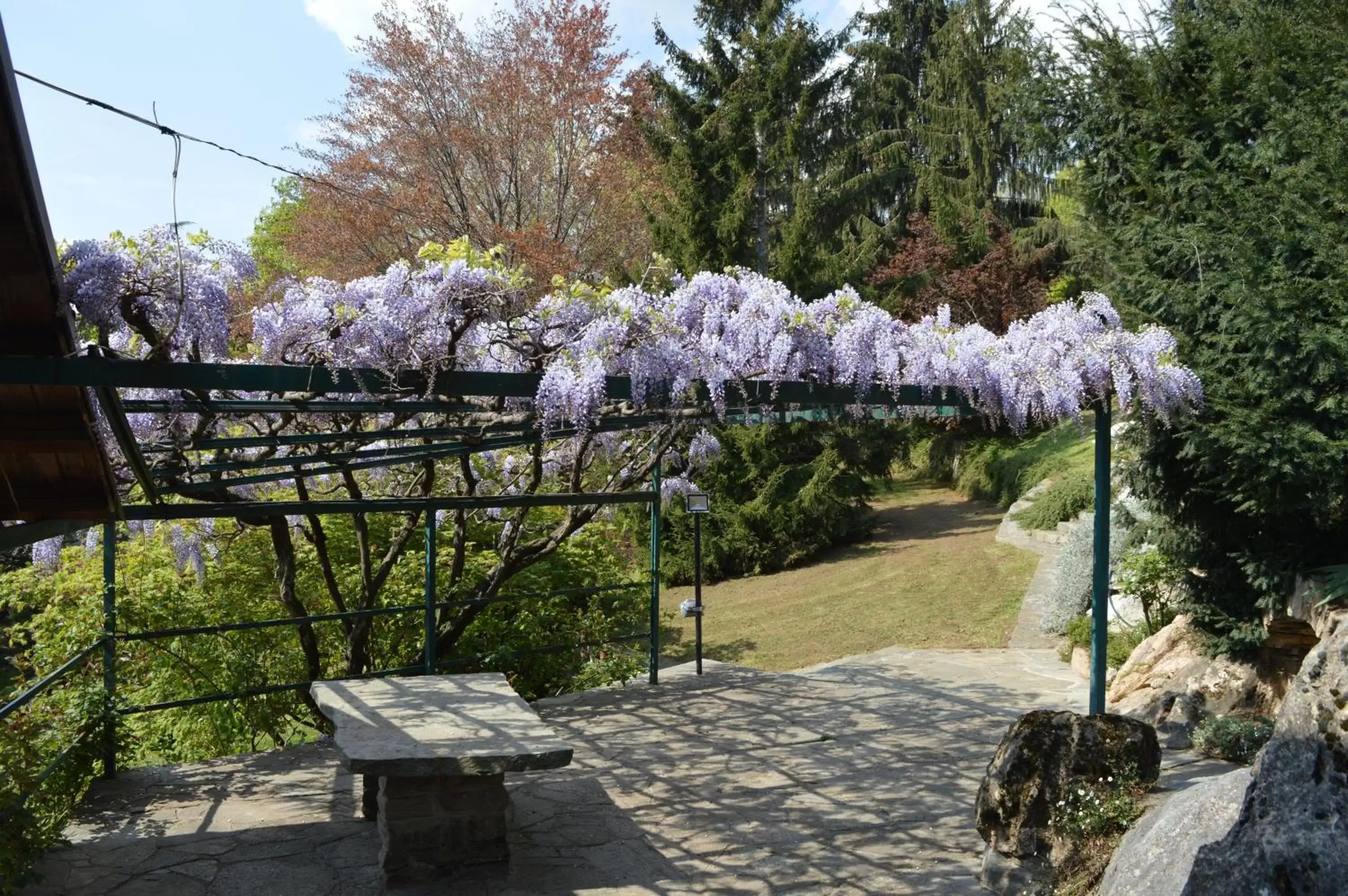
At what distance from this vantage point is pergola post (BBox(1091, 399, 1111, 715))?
6.39 m

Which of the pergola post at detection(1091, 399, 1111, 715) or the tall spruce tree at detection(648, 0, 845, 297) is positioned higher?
the tall spruce tree at detection(648, 0, 845, 297)

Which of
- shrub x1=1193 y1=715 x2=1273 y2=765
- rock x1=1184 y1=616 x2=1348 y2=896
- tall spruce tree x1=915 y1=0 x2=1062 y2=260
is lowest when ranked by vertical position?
shrub x1=1193 y1=715 x2=1273 y2=765

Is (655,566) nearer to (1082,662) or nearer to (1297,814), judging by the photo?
(1082,662)

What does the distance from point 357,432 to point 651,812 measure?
238 cm

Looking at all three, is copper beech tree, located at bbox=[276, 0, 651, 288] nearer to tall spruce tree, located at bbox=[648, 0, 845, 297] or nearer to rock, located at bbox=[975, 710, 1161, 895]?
tall spruce tree, located at bbox=[648, 0, 845, 297]

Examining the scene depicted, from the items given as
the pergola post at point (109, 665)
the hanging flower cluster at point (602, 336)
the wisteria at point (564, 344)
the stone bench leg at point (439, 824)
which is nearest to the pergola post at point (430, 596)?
the wisteria at point (564, 344)

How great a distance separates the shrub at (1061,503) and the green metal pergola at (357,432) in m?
8.72

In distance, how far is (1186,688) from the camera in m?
7.32

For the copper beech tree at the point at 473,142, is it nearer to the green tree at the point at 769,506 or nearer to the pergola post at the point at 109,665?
the green tree at the point at 769,506

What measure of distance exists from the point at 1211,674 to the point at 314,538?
6.25 m

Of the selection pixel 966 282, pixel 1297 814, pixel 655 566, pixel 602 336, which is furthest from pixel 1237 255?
pixel 966 282

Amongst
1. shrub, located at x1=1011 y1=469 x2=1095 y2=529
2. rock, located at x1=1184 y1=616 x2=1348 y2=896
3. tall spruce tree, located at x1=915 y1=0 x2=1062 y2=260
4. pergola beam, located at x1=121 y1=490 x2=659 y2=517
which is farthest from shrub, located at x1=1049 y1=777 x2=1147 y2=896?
tall spruce tree, located at x1=915 y1=0 x2=1062 y2=260

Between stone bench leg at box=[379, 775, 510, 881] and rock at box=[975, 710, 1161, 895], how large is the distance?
6.77 feet

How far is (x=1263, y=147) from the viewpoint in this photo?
A: 6.75 meters
